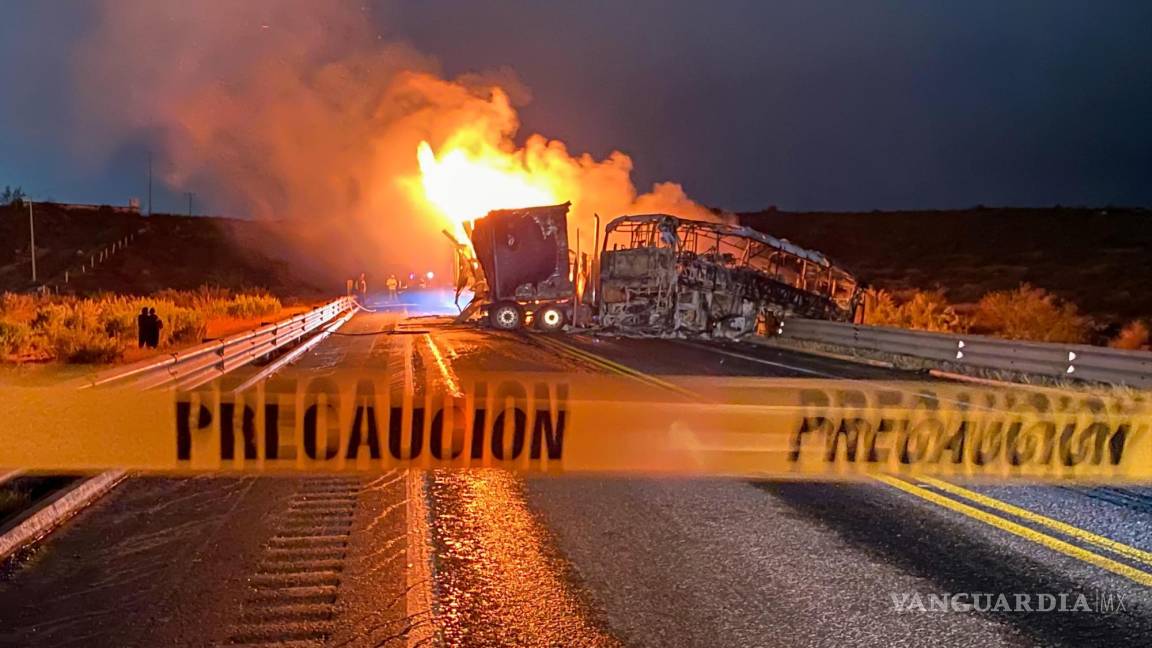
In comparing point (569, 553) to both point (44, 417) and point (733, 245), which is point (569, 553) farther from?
point (733, 245)

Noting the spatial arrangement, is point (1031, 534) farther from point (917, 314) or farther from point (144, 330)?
point (917, 314)

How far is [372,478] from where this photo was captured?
7664 mm

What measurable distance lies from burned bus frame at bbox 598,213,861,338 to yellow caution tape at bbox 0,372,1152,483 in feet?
46.0

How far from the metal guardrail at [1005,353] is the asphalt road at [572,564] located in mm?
6871

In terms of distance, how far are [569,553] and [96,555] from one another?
2.80 m

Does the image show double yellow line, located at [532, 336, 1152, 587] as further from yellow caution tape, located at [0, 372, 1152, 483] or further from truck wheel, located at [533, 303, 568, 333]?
truck wheel, located at [533, 303, 568, 333]

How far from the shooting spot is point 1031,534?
6035 mm

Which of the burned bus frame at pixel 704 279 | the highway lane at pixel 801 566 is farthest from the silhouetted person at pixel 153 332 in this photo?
the highway lane at pixel 801 566

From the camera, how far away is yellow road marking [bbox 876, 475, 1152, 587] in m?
5.32

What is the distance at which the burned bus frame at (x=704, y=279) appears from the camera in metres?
24.3

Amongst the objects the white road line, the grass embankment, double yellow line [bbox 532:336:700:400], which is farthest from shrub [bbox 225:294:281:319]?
the white road line

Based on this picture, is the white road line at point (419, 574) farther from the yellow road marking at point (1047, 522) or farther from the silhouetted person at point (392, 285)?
the silhouetted person at point (392, 285)

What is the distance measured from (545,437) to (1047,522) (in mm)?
4213

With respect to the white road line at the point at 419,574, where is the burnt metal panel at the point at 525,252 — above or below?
above
